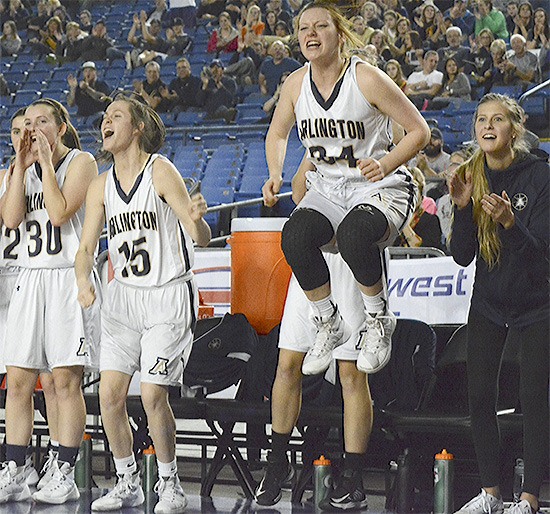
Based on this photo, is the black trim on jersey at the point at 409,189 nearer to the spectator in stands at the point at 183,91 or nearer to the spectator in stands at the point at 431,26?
the spectator in stands at the point at 431,26

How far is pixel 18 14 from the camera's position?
17734mm

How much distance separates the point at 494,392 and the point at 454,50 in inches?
331

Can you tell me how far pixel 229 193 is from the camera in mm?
11227

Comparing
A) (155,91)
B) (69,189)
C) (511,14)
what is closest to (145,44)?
(155,91)

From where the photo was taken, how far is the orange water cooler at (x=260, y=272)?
17.3 feet

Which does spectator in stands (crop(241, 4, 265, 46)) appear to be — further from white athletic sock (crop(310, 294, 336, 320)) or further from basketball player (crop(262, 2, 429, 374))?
white athletic sock (crop(310, 294, 336, 320))

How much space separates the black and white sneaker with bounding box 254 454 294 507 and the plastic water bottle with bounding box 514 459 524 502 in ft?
3.36

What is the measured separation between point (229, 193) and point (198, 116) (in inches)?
96.8

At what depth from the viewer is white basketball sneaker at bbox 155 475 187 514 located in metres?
4.38

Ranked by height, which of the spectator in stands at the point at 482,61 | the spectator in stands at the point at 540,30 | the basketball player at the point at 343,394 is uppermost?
the spectator in stands at the point at 540,30

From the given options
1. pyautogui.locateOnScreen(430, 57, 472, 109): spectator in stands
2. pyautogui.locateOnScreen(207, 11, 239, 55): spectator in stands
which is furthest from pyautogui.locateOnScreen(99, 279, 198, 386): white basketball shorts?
pyautogui.locateOnScreen(207, 11, 239, 55): spectator in stands

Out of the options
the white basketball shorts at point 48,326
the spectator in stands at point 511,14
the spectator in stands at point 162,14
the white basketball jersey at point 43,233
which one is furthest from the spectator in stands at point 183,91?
→ the white basketball shorts at point 48,326

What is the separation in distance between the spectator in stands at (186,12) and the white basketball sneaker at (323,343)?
12.5m

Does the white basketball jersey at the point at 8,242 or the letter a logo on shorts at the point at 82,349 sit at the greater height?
the white basketball jersey at the point at 8,242
